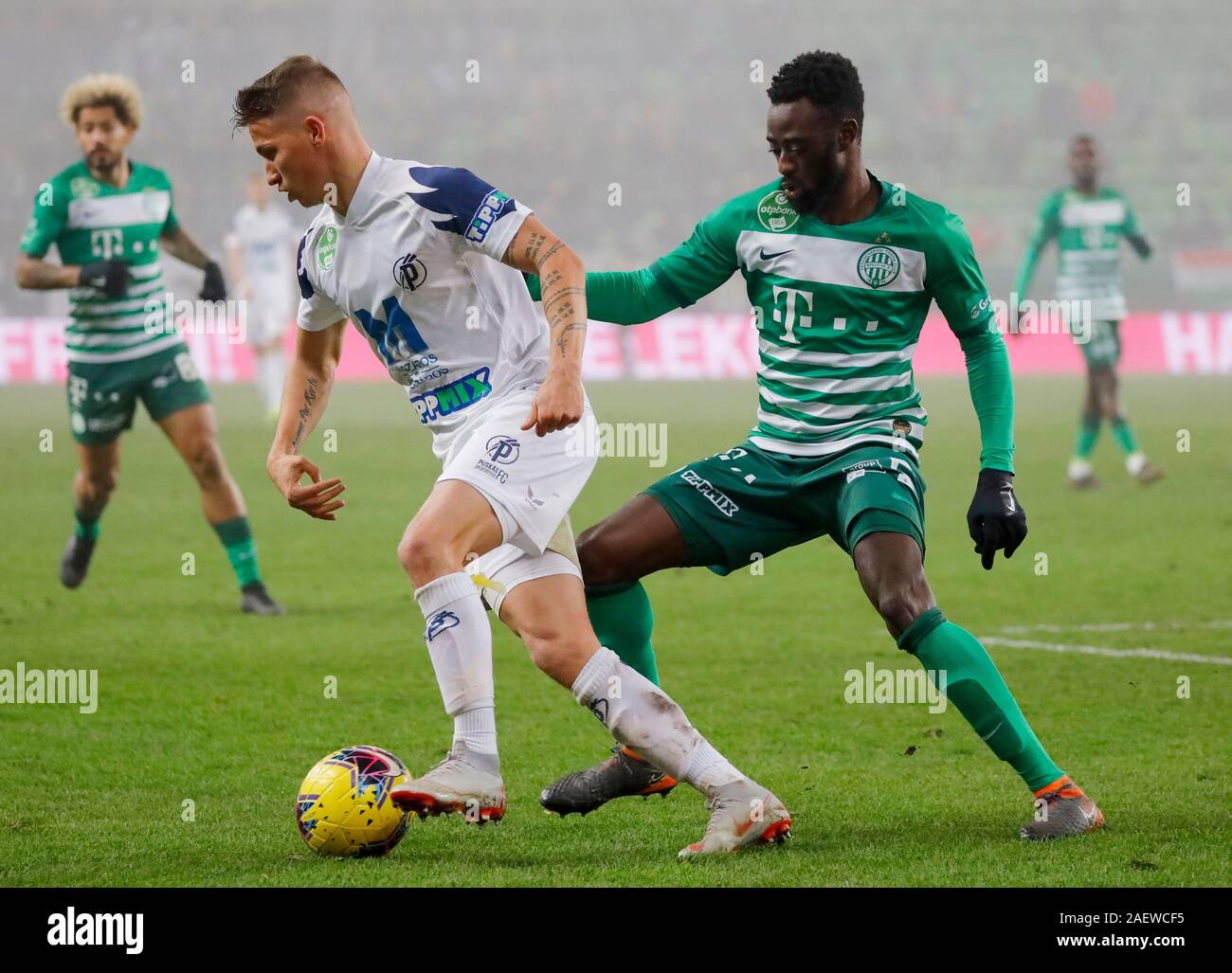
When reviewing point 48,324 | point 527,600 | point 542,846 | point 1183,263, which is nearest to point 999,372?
point 527,600

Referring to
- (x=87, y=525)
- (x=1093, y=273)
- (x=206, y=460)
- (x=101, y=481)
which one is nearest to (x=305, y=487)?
(x=206, y=460)

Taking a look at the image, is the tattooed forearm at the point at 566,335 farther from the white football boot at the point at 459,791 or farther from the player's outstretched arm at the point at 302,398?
the white football boot at the point at 459,791

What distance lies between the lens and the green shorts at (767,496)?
16.1ft

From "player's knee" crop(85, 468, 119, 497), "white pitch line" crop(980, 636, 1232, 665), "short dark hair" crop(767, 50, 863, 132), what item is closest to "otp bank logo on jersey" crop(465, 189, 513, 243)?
"short dark hair" crop(767, 50, 863, 132)

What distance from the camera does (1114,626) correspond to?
830 cm

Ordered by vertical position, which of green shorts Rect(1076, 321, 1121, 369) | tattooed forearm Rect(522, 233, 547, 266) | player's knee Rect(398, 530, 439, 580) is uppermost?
green shorts Rect(1076, 321, 1121, 369)

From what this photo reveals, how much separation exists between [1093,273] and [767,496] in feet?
34.9

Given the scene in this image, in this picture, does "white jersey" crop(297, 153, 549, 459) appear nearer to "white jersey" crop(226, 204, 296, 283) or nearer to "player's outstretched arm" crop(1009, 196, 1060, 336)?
"player's outstretched arm" crop(1009, 196, 1060, 336)

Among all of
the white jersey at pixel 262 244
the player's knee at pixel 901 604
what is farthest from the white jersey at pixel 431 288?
the white jersey at pixel 262 244

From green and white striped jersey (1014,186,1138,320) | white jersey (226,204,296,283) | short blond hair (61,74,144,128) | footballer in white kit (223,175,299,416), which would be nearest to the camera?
short blond hair (61,74,144,128)

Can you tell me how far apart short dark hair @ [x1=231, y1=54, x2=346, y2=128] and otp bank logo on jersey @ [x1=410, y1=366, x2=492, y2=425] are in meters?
0.80

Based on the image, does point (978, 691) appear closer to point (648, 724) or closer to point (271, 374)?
point (648, 724)

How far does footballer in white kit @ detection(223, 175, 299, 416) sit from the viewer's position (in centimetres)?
2039

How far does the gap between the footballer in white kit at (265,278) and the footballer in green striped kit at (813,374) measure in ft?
51.1
